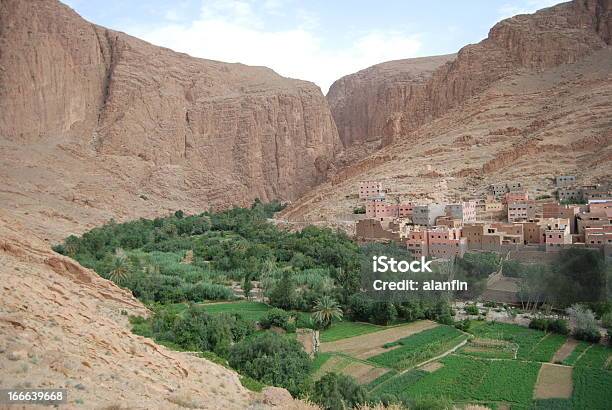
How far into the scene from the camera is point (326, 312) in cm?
2156

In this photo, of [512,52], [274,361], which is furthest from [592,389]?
[512,52]

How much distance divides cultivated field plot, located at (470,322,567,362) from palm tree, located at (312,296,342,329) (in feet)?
16.3

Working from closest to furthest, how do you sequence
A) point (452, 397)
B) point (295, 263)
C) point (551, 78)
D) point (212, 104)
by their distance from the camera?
point (452, 397) < point (295, 263) < point (551, 78) < point (212, 104)

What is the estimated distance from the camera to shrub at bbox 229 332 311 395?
14945 mm

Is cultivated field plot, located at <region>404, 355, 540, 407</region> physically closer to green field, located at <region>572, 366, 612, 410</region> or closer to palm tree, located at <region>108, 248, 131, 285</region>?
green field, located at <region>572, 366, 612, 410</region>

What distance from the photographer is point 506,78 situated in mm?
55250

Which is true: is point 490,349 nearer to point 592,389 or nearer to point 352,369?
point 592,389

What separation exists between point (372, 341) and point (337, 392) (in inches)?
257

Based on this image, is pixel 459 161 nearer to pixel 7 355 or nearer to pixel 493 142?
pixel 493 142

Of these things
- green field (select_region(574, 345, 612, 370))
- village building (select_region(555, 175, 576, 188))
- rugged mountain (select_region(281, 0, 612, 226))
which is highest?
rugged mountain (select_region(281, 0, 612, 226))

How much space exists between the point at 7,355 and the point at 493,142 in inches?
1788

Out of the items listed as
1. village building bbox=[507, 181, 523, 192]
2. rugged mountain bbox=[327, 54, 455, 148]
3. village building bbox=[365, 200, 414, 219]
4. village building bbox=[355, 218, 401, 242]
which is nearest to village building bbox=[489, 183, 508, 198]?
village building bbox=[507, 181, 523, 192]

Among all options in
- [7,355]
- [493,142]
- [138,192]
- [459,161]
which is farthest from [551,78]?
[7,355]

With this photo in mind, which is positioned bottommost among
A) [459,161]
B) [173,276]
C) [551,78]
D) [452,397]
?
[452,397]
